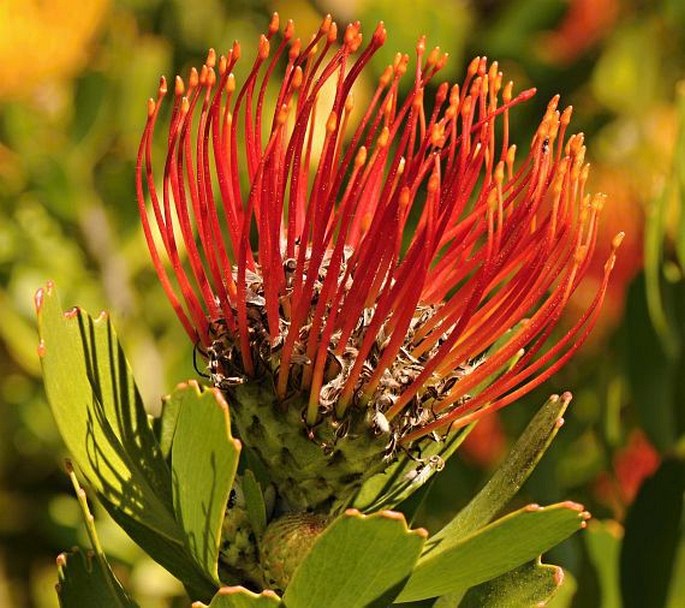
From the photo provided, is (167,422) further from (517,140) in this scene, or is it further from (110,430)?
(517,140)

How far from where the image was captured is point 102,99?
5.46 feet

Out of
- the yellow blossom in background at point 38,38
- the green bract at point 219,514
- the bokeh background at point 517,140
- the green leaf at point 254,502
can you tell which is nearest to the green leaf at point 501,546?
the green bract at point 219,514

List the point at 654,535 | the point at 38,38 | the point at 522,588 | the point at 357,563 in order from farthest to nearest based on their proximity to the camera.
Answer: the point at 38,38 → the point at 654,535 → the point at 522,588 → the point at 357,563

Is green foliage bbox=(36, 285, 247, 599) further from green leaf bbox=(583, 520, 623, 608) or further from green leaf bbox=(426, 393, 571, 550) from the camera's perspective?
green leaf bbox=(583, 520, 623, 608)

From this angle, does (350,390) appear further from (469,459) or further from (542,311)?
(469,459)

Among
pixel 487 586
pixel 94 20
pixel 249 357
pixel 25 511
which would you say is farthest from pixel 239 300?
pixel 25 511

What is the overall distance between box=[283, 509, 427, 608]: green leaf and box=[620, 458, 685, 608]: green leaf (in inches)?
17.6

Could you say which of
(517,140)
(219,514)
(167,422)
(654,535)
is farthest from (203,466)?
(517,140)

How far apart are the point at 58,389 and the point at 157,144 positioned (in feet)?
3.81

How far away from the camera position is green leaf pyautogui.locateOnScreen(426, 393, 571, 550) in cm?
70

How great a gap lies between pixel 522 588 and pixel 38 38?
1277 millimetres

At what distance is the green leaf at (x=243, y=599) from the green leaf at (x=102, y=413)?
0.28 ft

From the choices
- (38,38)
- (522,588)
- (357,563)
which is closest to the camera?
(357,563)

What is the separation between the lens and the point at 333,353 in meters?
0.68
